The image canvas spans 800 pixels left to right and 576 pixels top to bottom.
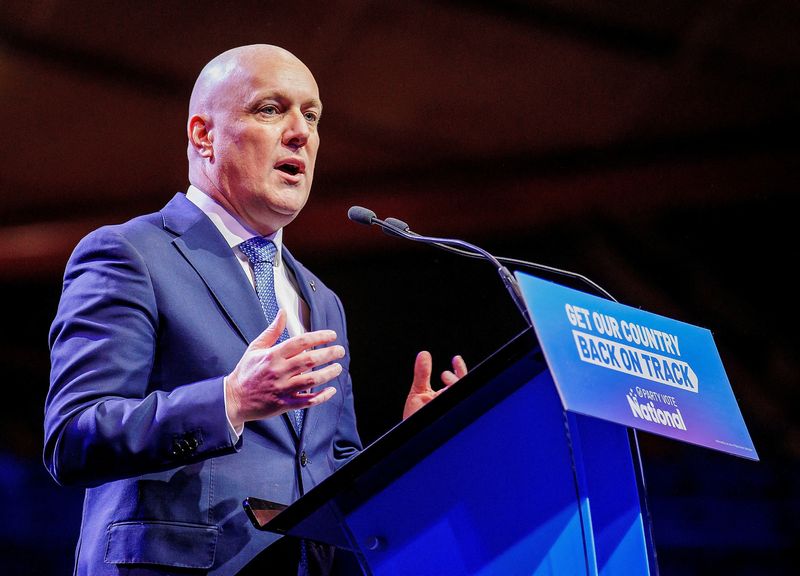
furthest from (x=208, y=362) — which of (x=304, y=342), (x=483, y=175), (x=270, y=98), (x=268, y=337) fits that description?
(x=483, y=175)

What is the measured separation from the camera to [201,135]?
199 centimetres

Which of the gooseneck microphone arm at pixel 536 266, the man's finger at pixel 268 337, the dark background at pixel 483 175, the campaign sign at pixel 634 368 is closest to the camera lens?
the campaign sign at pixel 634 368

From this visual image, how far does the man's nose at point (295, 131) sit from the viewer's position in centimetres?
194

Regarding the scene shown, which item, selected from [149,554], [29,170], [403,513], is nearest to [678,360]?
A: [403,513]

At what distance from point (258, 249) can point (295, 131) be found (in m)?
0.29

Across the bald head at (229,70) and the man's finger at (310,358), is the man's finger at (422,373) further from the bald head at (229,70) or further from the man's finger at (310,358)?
the bald head at (229,70)

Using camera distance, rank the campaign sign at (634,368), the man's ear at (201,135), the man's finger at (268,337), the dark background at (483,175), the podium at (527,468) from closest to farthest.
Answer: the campaign sign at (634,368) → the podium at (527,468) → the man's finger at (268,337) → the man's ear at (201,135) → the dark background at (483,175)

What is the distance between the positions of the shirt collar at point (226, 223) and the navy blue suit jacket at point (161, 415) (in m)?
0.12

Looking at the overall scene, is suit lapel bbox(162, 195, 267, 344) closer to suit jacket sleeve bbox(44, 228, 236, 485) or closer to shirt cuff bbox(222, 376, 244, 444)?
suit jacket sleeve bbox(44, 228, 236, 485)

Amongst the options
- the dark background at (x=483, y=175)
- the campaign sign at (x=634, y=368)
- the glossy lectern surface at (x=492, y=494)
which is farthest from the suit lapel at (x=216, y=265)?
the dark background at (x=483, y=175)

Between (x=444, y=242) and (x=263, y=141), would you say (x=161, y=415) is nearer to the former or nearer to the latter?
(x=444, y=242)

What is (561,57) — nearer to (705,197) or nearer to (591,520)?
(705,197)

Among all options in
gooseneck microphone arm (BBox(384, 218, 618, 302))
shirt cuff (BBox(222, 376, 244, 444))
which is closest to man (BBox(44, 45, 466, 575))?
shirt cuff (BBox(222, 376, 244, 444))

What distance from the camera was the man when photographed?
4.28 feet
